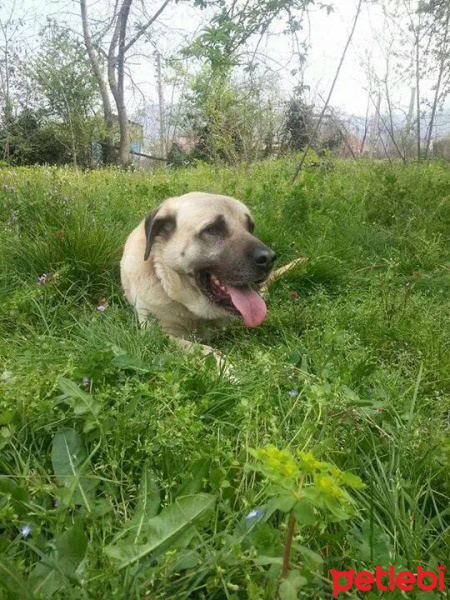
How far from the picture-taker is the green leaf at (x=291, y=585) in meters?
0.91

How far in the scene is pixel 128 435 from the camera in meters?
1.53

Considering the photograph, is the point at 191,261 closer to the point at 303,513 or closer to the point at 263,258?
the point at 263,258

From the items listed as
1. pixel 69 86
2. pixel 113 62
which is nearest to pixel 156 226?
pixel 69 86

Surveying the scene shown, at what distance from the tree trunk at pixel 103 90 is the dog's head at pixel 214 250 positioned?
9.83 m

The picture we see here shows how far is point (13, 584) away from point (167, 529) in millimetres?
370

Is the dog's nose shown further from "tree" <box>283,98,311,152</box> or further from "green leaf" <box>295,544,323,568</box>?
"tree" <box>283,98,311,152</box>

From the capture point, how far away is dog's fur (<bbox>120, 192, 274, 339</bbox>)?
2820 millimetres

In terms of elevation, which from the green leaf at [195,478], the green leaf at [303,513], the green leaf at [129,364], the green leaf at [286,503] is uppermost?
the green leaf at [286,503]

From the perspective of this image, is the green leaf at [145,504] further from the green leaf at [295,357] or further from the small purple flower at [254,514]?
the green leaf at [295,357]

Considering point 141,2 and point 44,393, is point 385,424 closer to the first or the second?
point 44,393

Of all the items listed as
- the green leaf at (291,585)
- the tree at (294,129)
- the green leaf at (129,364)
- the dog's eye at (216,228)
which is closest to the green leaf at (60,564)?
the green leaf at (291,585)

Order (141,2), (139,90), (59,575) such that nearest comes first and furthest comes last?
(59,575), (141,2), (139,90)

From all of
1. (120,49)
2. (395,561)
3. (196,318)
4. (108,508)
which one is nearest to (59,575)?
(108,508)

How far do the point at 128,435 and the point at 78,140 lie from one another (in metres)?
10.9
